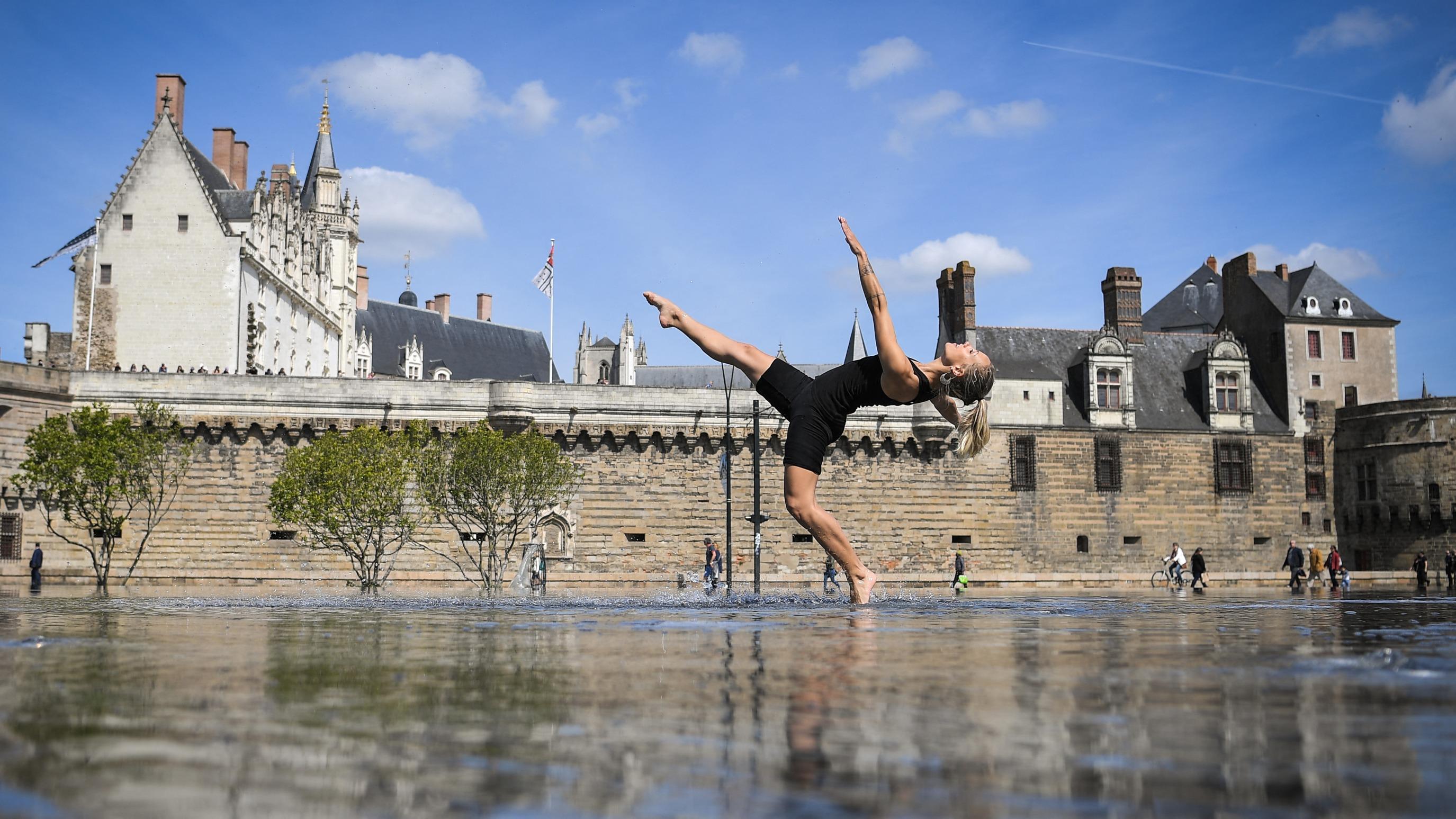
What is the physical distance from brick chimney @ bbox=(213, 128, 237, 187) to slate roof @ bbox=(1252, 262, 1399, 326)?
131ft

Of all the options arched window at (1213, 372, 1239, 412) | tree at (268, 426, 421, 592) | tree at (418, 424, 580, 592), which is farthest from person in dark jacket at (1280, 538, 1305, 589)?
tree at (268, 426, 421, 592)

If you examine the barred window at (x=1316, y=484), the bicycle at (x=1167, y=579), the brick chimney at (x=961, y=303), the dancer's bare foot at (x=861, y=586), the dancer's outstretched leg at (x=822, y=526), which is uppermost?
the brick chimney at (x=961, y=303)

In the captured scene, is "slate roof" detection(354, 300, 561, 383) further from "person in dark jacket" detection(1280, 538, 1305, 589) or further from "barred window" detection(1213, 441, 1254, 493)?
"person in dark jacket" detection(1280, 538, 1305, 589)

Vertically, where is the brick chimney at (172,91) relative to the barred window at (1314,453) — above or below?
above

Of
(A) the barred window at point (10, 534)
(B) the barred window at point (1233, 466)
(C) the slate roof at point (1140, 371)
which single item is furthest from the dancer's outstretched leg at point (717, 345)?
(B) the barred window at point (1233, 466)

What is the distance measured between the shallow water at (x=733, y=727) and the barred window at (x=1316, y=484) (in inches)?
1600

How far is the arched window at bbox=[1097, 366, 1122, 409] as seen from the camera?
40.1 metres

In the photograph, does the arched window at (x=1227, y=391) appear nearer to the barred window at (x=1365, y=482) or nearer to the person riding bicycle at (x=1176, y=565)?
the barred window at (x=1365, y=482)

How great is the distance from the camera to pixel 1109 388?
4022 cm

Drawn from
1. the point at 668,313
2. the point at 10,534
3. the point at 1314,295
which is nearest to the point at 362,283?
the point at 10,534

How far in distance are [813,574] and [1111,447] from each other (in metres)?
11.4

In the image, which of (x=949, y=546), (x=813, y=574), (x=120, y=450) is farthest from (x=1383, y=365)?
(x=120, y=450)

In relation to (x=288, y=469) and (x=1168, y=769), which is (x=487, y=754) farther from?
(x=288, y=469)

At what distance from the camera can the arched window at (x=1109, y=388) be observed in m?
40.1
